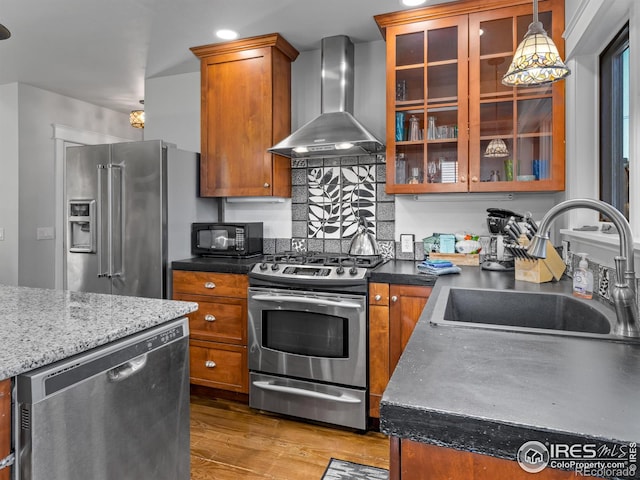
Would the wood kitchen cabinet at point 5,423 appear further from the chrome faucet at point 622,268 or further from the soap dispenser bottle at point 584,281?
the soap dispenser bottle at point 584,281

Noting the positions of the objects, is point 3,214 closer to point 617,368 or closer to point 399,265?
point 399,265

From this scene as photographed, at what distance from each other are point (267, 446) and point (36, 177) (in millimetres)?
3728

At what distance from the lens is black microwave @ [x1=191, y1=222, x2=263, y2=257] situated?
298cm

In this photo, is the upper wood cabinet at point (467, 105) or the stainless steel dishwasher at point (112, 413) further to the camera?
the upper wood cabinet at point (467, 105)

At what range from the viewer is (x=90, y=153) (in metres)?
3.05

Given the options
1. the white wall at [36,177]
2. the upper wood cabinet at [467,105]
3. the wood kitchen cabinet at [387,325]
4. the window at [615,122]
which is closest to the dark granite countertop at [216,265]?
the wood kitchen cabinet at [387,325]

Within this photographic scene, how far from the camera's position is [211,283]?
108 inches

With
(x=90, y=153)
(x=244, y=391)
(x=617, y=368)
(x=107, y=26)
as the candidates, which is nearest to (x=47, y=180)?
(x=90, y=153)

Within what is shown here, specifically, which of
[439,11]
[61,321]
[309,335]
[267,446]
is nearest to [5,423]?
[61,321]

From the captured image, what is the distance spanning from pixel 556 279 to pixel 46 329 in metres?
2.18

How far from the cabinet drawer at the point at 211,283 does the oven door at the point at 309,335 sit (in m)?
0.12

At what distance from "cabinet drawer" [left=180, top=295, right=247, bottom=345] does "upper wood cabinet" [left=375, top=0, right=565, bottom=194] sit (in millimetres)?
1289

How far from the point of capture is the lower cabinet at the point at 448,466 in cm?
60

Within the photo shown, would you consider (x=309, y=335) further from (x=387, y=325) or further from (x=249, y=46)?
(x=249, y=46)
